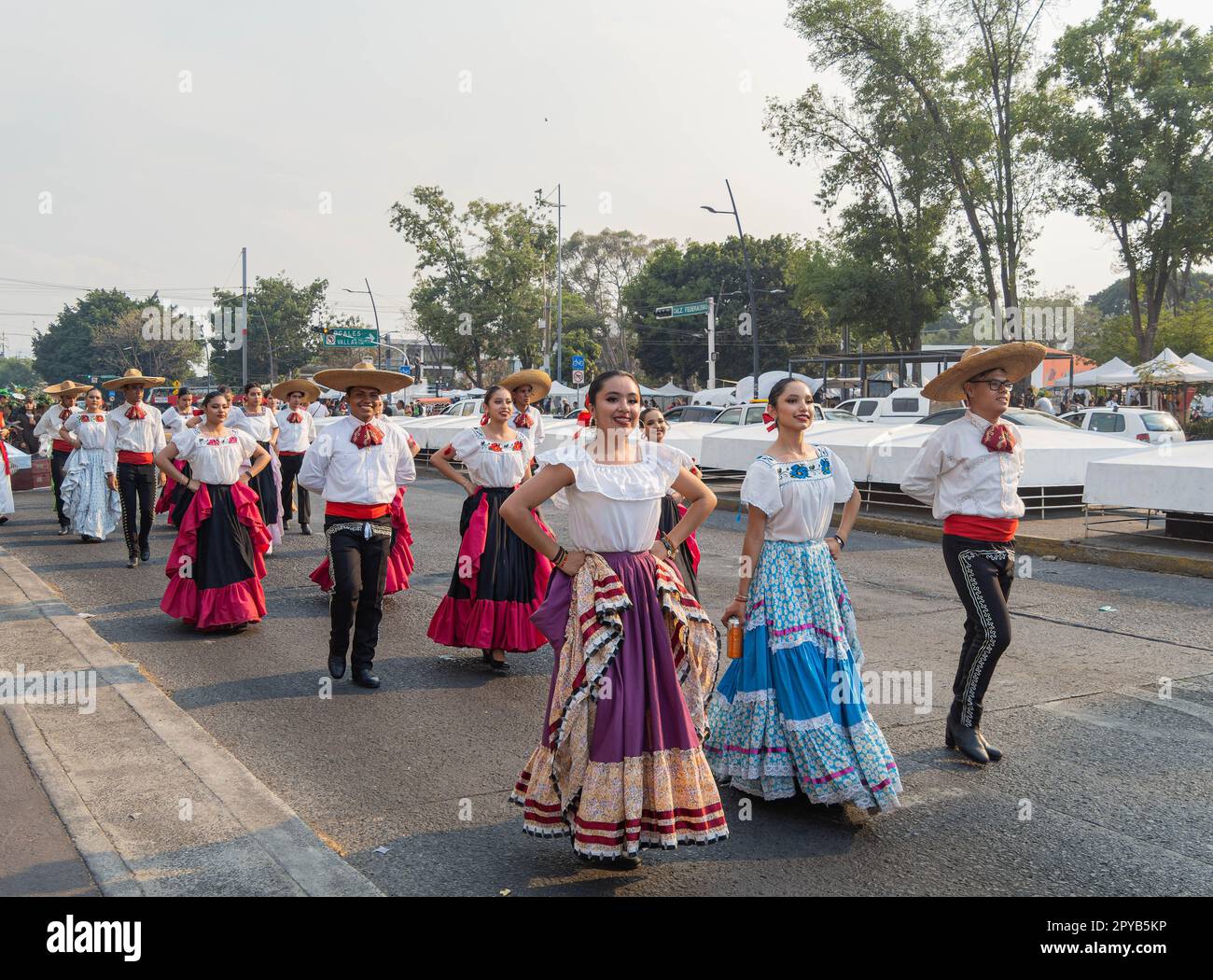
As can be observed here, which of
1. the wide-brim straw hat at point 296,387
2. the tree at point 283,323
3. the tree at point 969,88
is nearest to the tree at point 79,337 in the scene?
the tree at point 283,323

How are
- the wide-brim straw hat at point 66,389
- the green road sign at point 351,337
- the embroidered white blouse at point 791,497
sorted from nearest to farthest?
the embroidered white blouse at point 791,497 → the wide-brim straw hat at point 66,389 → the green road sign at point 351,337

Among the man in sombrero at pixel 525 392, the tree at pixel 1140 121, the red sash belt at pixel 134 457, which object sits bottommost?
the red sash belt at pixel 134 457

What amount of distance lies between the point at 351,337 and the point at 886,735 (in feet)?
172

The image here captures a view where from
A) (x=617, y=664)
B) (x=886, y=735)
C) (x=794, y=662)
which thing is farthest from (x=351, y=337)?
(x=617, y=664)

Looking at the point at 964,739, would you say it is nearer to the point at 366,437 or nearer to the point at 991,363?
the point at 991,363

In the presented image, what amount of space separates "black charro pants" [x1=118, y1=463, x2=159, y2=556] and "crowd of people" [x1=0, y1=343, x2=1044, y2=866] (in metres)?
5.86

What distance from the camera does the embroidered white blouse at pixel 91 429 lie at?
44.6 ft

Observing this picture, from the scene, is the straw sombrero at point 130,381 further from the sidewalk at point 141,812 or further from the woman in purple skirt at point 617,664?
the woman in purple skirt at point 617,664

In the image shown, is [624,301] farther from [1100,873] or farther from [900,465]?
[1100,873]

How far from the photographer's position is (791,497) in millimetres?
4844

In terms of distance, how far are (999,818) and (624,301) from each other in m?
65.6

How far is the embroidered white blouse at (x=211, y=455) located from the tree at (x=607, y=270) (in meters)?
63.6

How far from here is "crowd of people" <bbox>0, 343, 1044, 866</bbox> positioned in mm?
4004

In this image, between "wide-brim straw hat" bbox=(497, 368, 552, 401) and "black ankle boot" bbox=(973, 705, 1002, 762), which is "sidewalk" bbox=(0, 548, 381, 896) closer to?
"black ankle boot" bbox=(973, 705, 1002, 762)
